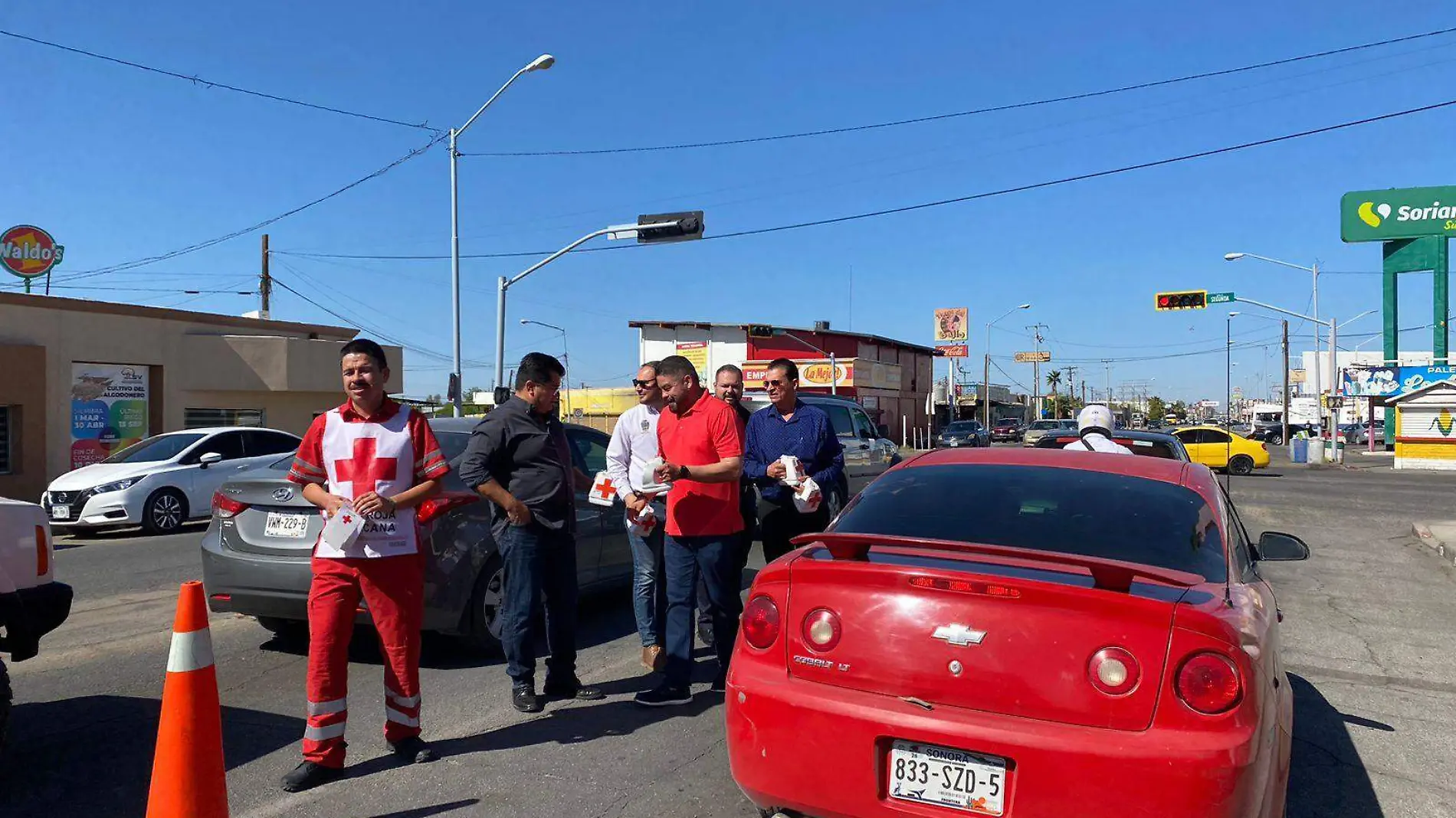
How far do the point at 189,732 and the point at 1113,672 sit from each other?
2959 mm

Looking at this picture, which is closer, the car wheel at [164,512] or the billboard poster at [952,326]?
the car wheel at [164,512]

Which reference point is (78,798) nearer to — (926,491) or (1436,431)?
(926,491)

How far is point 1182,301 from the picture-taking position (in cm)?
4141

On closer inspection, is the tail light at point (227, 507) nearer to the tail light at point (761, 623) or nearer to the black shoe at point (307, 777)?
the black shoe at point (307, 777)

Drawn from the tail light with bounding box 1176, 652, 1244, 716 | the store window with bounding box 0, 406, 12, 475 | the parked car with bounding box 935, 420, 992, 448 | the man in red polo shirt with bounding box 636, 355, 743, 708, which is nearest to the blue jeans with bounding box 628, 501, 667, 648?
the man in red polo shirt with bounding box 636, 355, 743, 708

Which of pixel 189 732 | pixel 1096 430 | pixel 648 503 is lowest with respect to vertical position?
pixel 189 732

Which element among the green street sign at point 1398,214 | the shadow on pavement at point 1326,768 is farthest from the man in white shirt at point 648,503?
the green street sign at point 1398,214

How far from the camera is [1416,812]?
3873 millimetres

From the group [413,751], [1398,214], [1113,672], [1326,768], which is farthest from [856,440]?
[1398,214]

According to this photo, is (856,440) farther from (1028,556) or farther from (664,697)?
(1028,556)

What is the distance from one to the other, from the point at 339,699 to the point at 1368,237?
5525cm

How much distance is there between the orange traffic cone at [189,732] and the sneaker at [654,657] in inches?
102

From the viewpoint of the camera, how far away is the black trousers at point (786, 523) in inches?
223

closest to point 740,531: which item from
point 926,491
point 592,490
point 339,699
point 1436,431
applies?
point 592,490
